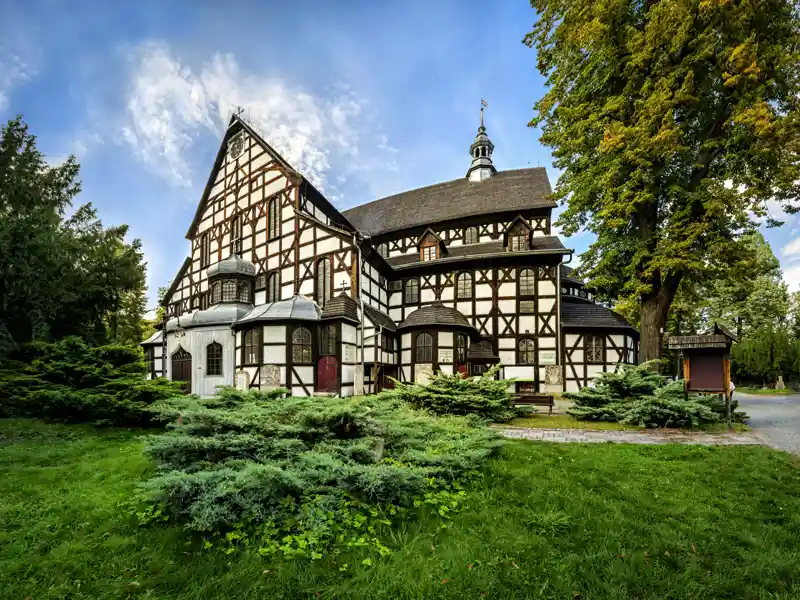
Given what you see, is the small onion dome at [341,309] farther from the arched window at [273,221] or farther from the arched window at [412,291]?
the arched window at [273,221]

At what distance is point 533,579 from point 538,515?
1.13m

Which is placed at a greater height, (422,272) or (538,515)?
(422,272)

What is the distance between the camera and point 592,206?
15086 mm

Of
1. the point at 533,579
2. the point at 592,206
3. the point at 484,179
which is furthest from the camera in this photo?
the point at 484,179

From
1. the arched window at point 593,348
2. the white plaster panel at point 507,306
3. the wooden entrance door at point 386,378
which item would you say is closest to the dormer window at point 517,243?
the white plaster panel at point 507,306

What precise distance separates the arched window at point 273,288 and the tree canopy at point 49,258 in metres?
5.73

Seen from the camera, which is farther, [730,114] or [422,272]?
[422,272]

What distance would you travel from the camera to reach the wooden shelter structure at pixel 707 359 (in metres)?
10.7

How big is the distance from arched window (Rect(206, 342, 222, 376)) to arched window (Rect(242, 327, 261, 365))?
88.2 inches

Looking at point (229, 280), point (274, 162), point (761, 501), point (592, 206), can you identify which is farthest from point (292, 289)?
point (761, 501)

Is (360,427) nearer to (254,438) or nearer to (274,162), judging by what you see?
(254,438)

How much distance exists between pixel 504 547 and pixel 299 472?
2.36 metres

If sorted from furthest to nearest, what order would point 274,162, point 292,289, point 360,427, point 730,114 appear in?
point 274,162 < point 292,289 < point 730,114 < point 360,427

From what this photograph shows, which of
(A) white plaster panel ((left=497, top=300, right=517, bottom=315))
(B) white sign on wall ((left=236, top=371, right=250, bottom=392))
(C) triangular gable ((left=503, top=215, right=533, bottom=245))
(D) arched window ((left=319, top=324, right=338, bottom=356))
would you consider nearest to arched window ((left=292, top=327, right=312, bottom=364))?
(D) arched window ((left=319, top=324, right=338, bottom=356))
